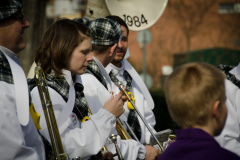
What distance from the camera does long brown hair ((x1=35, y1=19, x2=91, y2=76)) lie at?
312cm

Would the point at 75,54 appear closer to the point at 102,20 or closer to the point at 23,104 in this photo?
the point at 23,104

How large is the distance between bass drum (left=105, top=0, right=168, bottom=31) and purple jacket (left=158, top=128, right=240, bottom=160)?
3.28 m

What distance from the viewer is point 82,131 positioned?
2.89 m

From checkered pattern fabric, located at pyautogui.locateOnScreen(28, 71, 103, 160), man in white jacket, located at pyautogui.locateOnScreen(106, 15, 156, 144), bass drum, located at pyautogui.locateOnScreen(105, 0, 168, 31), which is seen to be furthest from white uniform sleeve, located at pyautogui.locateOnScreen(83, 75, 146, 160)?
bass drum, located at pyautogui.locateOnScreen(105, 0, 168, 31)

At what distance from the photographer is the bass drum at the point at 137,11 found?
534 cm

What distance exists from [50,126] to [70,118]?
1.17 feet

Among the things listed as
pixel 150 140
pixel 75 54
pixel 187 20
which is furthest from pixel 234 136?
pixel 187 20

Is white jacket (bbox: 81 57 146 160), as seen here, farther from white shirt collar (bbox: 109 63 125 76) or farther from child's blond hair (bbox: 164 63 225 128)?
child's blond hair (bbox: 164 63 225 128)

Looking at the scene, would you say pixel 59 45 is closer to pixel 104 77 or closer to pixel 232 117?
pixel 104 77

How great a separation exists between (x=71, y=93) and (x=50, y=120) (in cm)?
40

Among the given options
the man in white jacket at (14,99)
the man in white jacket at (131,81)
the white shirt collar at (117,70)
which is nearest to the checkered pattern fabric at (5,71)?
the man in white jacket at (14,99)

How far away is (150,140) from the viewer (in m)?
4.05

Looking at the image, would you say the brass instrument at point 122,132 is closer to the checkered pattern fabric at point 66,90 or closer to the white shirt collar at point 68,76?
the checkered pattern fabric at point 66,90

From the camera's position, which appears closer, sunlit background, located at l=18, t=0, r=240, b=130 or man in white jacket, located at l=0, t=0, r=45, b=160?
man in white jacket, located at l=0, t=0, r=45, b=160
